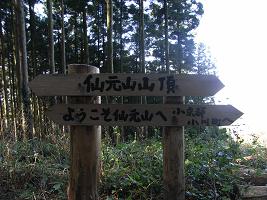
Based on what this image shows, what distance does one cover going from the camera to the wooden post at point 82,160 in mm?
3730

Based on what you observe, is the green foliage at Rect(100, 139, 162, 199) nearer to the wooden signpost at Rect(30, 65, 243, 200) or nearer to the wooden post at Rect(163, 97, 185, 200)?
the wooden post at Rect(163, 97, 185, 200)

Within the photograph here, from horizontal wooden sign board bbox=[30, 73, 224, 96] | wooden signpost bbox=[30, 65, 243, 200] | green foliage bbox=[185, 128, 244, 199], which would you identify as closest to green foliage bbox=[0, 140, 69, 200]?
wooden signpost bbox=[30, 65, 243, 200]

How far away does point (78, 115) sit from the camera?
3.66 meters

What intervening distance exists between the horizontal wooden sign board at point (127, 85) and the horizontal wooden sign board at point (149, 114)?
15 centimetres

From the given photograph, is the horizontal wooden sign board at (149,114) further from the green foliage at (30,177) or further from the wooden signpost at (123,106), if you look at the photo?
the green foliage at (30,177)

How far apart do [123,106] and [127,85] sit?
0.22m

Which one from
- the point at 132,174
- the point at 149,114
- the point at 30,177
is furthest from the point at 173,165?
the point at 30,177

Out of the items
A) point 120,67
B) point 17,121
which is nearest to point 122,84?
point 17,121

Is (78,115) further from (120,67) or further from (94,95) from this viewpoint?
(120,67)

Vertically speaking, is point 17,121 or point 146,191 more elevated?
point 17,121

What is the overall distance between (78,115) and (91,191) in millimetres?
829

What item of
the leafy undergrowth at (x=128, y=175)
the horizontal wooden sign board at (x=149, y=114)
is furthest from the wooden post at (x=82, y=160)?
the leafy undergrowth at (x=128, y=175)

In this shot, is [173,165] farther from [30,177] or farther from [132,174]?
[30,177]

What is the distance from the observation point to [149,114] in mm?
3613
